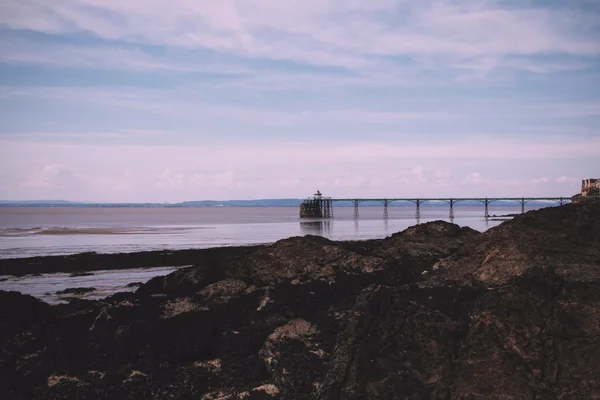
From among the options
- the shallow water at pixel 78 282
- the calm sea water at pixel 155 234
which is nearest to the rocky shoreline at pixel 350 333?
the shallow water at pixel 78 282

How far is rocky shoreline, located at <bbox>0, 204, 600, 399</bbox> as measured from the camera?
833cm

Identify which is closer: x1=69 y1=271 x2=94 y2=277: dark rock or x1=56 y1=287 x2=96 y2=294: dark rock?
x1=56 y1=287 x2=96 y2=294: dark rock

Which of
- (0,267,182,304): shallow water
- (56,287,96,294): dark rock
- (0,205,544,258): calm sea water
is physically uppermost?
(0,205,544,258): calm sea water

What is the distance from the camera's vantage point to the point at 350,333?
31.6 ft

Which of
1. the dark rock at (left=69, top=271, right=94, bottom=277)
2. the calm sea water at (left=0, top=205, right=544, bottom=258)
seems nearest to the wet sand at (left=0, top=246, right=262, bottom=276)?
the dark rock at (left=69, top=271, right=94, bottom=277)

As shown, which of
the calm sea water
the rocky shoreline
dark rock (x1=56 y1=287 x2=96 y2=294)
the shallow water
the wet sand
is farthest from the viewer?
the calm sea water

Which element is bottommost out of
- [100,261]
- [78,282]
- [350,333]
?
[78,282]

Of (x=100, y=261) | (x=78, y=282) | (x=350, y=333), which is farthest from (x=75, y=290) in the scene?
(x=350, y=333)

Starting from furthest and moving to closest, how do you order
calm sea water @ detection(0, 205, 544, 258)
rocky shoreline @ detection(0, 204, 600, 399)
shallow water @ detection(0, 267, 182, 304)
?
calm sea water @ detection(0, 205, 544, 258)
shallow water @ detection(0, 267, 182, 304)
rocky shoreline @ detection(0, 204, 600, 399)

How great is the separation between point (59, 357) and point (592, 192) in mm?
155493

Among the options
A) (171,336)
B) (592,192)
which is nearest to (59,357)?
(171,336)

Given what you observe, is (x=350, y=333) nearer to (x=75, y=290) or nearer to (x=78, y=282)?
(x=75, y=290)

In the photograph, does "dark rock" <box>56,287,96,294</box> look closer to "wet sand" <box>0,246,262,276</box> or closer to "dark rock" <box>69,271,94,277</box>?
"dark rock" <box>69,271,94,277</box>

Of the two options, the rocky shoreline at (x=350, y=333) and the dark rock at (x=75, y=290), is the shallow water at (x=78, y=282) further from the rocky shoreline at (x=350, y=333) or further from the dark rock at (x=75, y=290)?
the rocky shoreline at (x=350, y=333)
